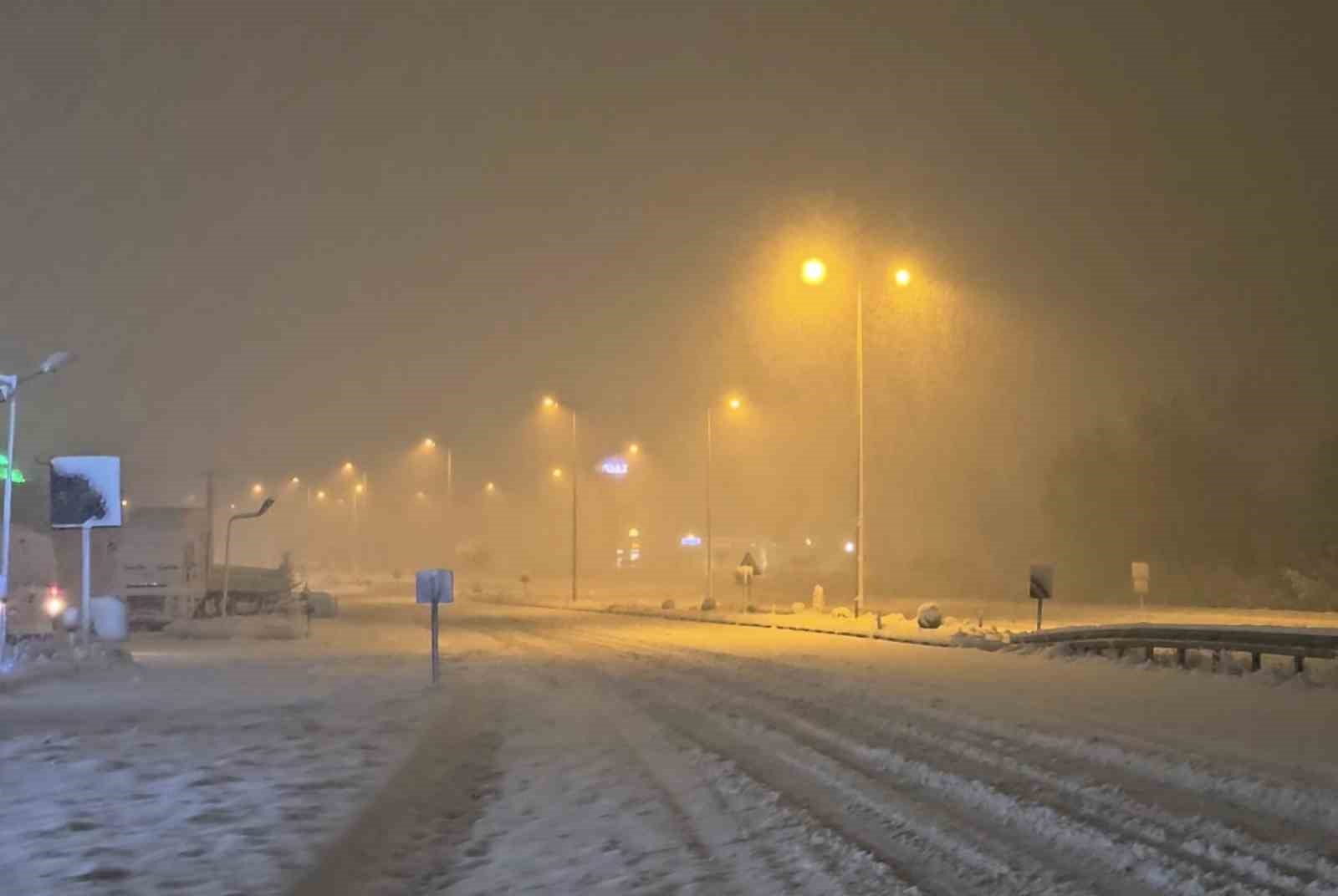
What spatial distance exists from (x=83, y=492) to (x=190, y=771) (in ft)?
57.7

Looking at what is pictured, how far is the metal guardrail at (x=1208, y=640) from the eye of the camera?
1880cm

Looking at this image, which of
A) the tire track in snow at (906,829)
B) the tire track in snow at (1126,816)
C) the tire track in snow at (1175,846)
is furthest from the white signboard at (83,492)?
the tire track in snow at (1175,846)

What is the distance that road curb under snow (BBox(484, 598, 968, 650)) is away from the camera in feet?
98.5

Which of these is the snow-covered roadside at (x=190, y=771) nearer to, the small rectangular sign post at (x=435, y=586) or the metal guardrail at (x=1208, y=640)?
the small rectangular sign post at (x=435, y=586)

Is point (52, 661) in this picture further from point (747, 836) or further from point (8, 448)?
point (747, 836)

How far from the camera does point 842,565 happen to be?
388 ft

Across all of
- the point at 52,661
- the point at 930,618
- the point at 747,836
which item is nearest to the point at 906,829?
the point at 747,836

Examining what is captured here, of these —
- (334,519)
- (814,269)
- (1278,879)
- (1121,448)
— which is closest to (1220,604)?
(1121,448)

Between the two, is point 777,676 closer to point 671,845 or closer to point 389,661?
point 389,661

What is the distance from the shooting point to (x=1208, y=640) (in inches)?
820

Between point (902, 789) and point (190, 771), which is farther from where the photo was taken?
point (190, 771)

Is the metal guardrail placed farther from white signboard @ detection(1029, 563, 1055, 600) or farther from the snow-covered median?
the snow-covered median

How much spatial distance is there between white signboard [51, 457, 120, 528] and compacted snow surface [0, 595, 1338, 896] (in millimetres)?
6732

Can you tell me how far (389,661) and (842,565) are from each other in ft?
308
